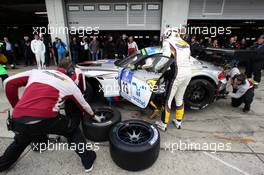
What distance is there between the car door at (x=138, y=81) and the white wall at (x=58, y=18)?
668 cm

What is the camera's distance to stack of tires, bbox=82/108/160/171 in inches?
81.7

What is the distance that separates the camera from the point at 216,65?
3.98 m

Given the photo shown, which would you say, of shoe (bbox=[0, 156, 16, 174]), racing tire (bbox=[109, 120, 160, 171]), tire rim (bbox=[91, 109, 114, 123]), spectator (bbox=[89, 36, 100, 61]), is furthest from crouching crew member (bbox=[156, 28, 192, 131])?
spectator (bbox=[89, 36, 100, 61])

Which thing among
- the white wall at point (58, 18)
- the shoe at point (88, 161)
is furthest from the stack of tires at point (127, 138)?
the white wall at point (58, 18)

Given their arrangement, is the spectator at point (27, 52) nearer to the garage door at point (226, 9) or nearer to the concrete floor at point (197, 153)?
the concrete floor at point (197, 153)

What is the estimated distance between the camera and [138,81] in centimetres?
308

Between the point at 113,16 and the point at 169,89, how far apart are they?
687cm

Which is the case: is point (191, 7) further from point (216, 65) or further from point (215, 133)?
point (215, 133)

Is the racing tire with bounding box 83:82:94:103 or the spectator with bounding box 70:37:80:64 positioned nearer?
the racing tire with bounding box 83:82:94:103

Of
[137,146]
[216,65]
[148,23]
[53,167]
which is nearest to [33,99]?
[53,167]

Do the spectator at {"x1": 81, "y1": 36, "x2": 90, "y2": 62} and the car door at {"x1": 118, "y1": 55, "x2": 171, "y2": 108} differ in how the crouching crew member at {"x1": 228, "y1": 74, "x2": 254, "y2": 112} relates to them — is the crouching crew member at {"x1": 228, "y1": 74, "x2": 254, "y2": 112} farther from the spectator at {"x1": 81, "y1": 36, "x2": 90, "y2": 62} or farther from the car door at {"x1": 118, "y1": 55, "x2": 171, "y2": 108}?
the spectator at {"x1": 81, "y1": 36, "x2": 90, "y2": 62}

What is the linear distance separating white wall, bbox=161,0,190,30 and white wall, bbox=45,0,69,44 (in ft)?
16.2

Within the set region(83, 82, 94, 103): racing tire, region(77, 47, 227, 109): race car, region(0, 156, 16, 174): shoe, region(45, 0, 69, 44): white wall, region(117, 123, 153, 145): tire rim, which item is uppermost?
region(45, 0, 69, 44): white wall

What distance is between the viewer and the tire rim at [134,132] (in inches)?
96.1
